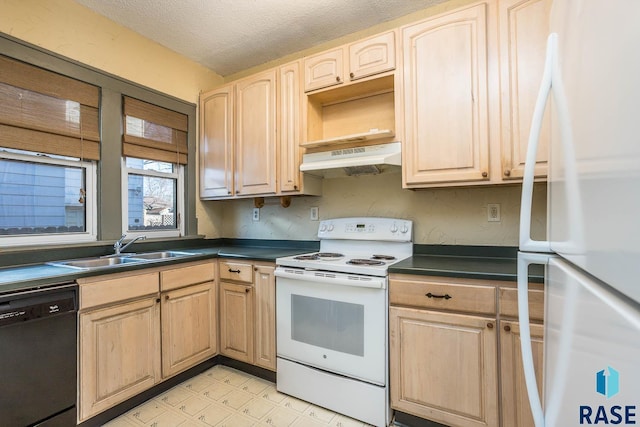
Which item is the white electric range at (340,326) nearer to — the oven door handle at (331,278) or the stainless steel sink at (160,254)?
the oven door handle at (331,278)

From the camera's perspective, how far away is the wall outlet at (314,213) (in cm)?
268

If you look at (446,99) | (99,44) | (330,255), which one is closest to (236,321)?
(330,255)

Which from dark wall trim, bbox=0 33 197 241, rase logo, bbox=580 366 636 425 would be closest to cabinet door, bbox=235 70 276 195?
dark wall trim, bbox=0 33 197 241

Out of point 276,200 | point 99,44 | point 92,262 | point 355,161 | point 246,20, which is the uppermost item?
point 246,20

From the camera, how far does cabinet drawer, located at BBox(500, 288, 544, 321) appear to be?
1.39m

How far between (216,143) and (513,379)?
2728 mm

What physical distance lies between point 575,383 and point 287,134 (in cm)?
222

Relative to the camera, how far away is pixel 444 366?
1603 mm

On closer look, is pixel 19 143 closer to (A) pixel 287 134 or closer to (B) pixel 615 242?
(A) pixel 287 134

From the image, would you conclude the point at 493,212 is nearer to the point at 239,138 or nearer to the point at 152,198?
the point at 239,138

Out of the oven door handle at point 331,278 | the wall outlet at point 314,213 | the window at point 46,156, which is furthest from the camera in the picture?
the wall outlet at point 314,213

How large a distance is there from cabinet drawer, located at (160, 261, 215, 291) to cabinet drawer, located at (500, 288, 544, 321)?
1.96m

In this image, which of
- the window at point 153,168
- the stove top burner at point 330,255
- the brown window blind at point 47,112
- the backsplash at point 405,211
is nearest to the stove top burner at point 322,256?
the stove top burner at point 330,255

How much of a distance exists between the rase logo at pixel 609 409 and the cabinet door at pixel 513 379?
1136 mm
